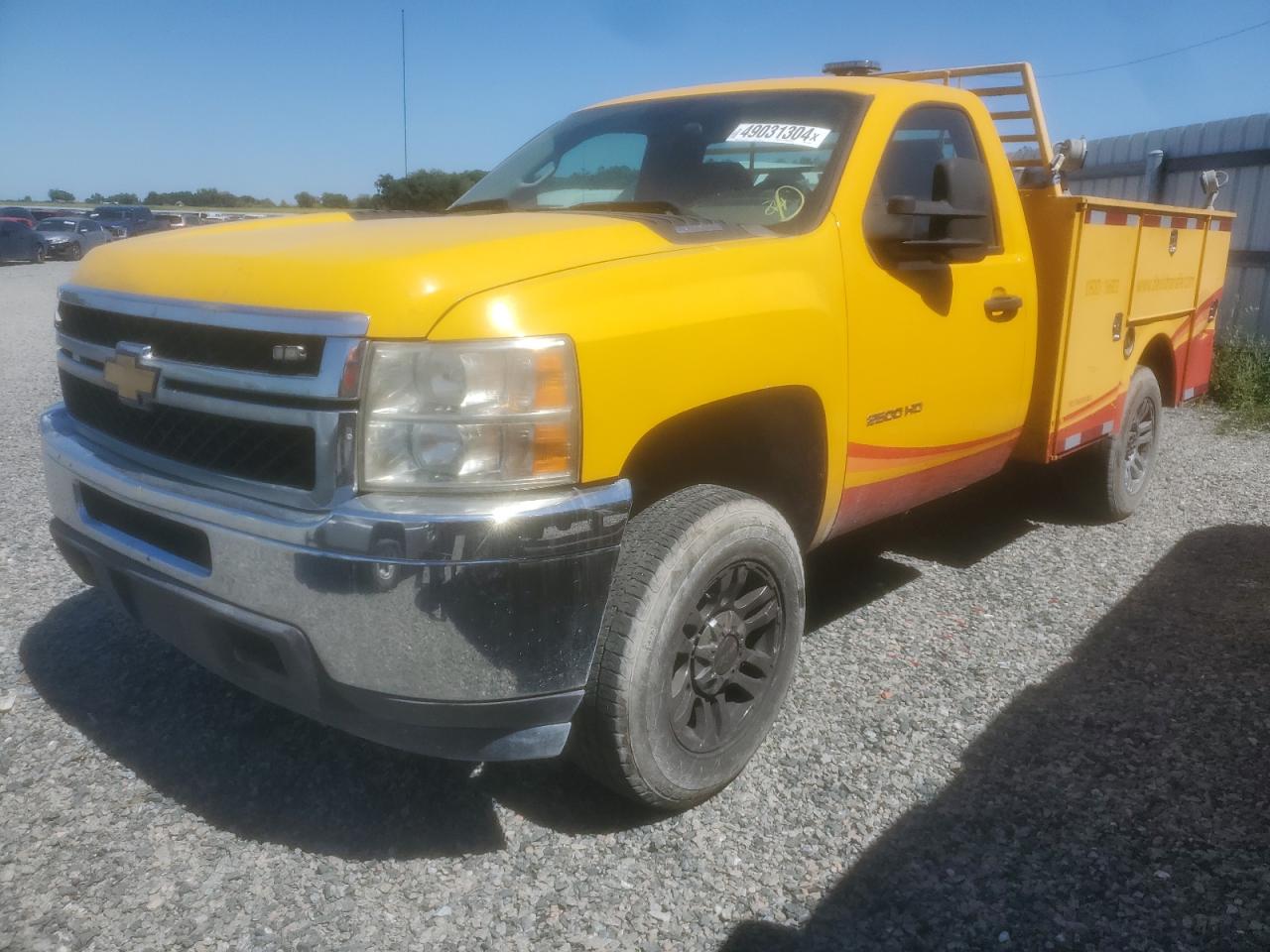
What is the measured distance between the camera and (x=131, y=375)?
2408mm

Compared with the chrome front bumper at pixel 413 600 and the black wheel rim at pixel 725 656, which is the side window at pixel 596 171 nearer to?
the black wheel rim at pixel 725 656

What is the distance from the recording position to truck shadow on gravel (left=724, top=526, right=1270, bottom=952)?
7.28 ft

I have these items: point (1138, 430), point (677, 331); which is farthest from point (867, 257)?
point (1138, 430)

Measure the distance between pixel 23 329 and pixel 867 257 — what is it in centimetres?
1334

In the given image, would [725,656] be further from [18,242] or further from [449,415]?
[18,242]

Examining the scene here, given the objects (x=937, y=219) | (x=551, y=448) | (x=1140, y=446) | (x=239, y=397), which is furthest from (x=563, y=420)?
(x=1140, y=446)

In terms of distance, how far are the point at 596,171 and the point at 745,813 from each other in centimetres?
230

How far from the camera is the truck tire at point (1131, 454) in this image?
16.1 feet

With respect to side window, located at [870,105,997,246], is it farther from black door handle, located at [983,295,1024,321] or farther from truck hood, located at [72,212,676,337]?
truck hood, located at [72,212,676,337]

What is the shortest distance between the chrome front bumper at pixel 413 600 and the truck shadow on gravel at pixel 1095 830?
0.75m

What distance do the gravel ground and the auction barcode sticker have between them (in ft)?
5.81

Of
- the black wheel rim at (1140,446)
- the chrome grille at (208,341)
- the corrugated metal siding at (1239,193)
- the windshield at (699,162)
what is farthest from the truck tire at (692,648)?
the corrugated metal siding at (1239,193)

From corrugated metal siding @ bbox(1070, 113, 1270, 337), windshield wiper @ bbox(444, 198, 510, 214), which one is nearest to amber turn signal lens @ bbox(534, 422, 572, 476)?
windshield wiper @ bbox(444, 198, 510, 214)

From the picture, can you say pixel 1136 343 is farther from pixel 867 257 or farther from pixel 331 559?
pixel 331 559
